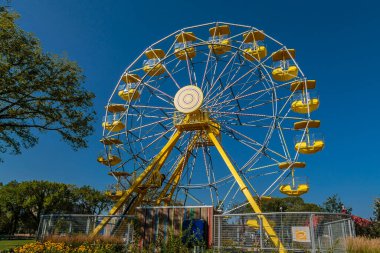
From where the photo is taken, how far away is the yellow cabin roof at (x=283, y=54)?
74.3 feet

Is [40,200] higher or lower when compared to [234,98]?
lower

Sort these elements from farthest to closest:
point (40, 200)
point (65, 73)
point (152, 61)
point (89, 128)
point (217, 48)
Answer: point (40, 200) < point (152, 61) < point (217, 48) < point (89, 128) < point (65, 73)

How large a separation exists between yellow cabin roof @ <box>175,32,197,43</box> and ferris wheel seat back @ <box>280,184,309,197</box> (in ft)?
41.9

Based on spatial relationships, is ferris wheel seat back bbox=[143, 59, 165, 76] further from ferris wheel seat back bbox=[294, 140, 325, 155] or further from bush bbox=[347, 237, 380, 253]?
bush bbox=[347, 237, 380, 253]

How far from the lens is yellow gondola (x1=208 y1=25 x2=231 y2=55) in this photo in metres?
24.0

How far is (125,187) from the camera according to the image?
23938 mm

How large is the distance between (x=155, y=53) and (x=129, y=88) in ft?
11.3

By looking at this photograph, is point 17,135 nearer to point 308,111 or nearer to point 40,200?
point 308,111

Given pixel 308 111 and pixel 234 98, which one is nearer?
pixel 308 111

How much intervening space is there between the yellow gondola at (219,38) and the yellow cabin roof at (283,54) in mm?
3400

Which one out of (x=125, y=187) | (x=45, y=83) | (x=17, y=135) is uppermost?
(x=45, y=83)

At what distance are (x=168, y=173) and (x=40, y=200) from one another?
35945 millimetres

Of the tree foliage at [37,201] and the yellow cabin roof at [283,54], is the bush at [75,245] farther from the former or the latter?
the tree foliage at [37,201]

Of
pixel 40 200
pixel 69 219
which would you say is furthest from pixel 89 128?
pixel 40 200
